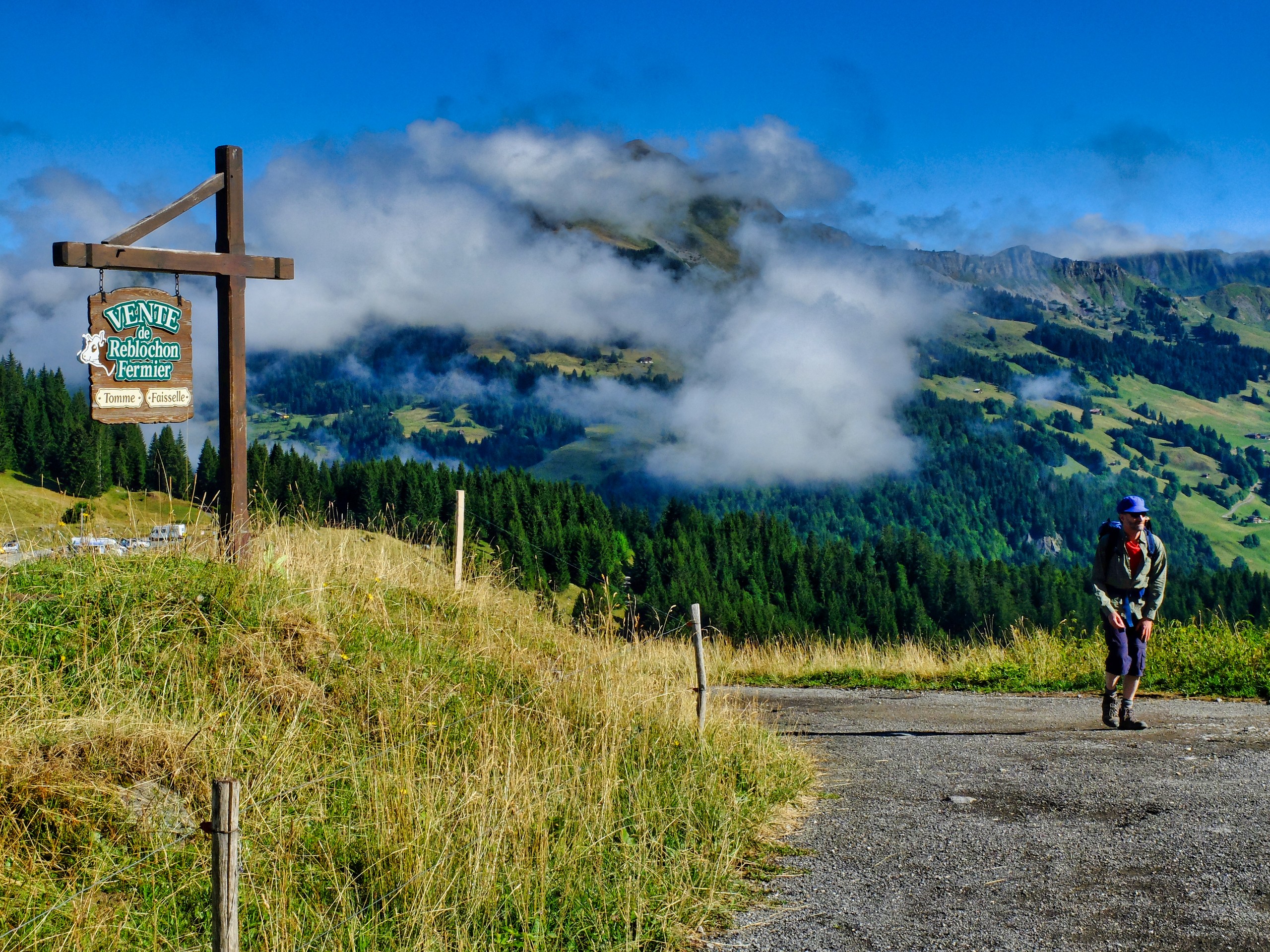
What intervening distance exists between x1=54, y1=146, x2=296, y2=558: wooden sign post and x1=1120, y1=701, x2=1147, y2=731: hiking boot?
901 cm

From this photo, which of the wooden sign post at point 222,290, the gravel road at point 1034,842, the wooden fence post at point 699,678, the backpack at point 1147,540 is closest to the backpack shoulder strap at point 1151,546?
the backpack at point 1147,540

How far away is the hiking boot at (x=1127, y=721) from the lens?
32.3ft

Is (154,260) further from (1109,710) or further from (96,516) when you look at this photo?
(1109,710)

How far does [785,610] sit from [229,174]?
106 m

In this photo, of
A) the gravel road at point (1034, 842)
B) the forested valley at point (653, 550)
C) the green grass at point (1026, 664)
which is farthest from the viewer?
the forested valley at point (653, 550)

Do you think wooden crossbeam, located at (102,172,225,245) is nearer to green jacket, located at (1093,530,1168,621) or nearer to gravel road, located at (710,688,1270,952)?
gravel road, located at (710,688,1270,952)

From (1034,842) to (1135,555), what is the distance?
433cm

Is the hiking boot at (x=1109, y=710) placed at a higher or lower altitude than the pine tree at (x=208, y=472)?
lower

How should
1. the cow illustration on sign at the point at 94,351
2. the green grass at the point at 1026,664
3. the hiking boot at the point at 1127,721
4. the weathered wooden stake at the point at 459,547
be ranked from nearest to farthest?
the cow illustration on sign at the point at 94,351 < the hiking boot at the point at 1127,721 < the weathered wooden stake at the point at 459,547 < the green grass at the point at 1026,664

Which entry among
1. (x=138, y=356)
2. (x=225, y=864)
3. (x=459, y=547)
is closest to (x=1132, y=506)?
(x=459, y=547)

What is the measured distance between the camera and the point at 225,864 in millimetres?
3482

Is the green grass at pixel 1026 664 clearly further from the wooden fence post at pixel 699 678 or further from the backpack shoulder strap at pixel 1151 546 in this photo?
the wooden fence post at pixel 699 678

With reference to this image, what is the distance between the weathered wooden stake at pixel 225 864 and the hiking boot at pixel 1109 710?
905 centimetres

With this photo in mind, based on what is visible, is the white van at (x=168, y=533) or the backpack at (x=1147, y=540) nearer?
the white van at (x=168, y=533)
